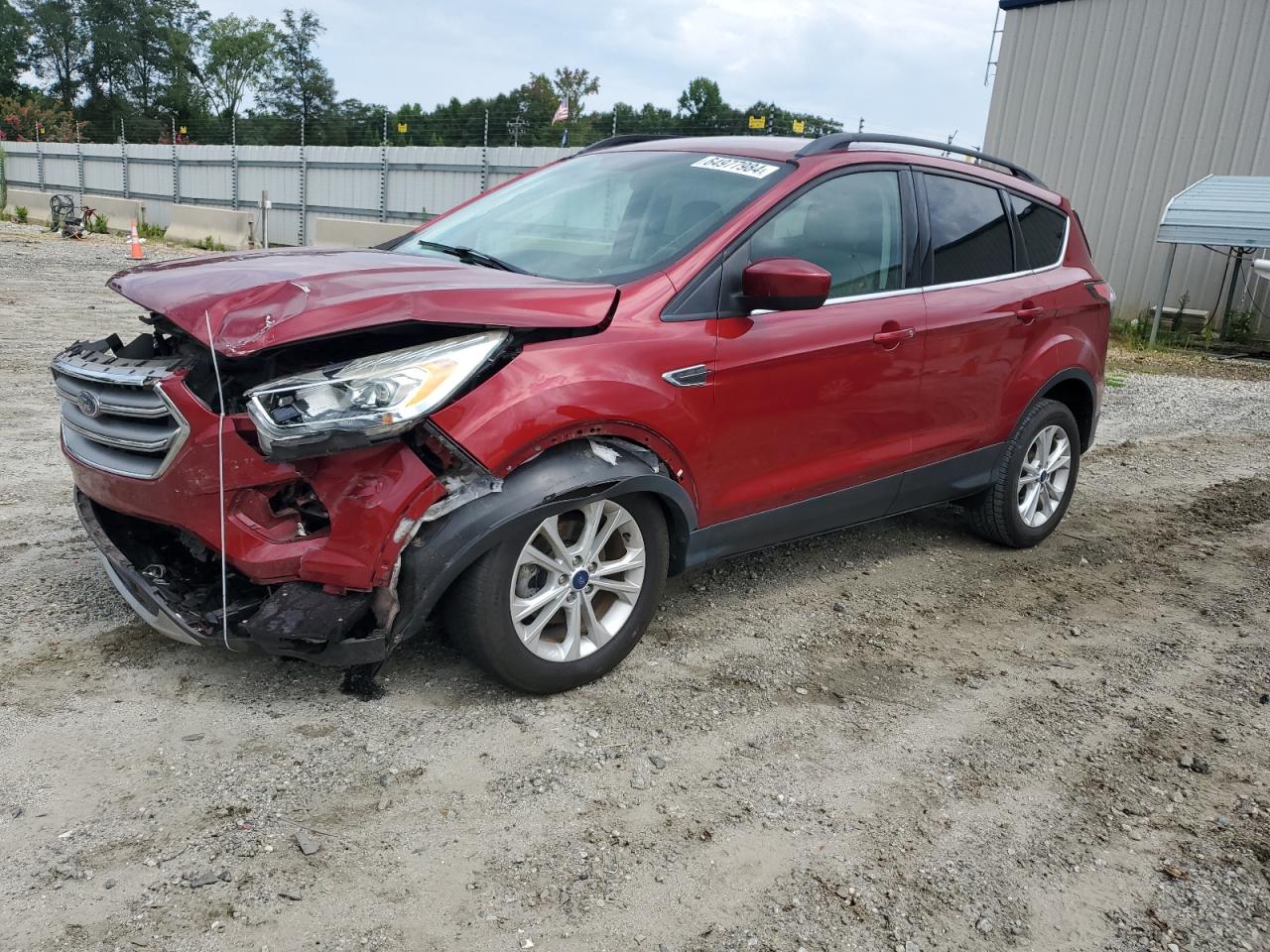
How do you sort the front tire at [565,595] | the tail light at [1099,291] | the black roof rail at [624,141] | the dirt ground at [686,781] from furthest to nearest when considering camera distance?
the tail light at [1099,291] < the black roof rail at [624,141] < the front tire at [565,595] < the dirt ground at [686,781]

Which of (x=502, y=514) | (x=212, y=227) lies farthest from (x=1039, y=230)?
(x=212, y=227)

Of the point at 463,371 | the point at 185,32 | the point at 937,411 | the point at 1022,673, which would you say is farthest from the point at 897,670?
the point at 185,32

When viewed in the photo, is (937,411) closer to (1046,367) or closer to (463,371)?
(1046,367)

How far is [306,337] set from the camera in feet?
8.98

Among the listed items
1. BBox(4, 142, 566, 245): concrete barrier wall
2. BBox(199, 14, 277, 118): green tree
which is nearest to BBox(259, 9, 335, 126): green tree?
BBox(199, 14, 277, 118): green tree

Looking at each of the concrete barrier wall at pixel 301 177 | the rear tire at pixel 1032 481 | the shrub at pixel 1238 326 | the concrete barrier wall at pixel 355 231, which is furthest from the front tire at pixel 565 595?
the concrete barrier wall at pixel 301 177

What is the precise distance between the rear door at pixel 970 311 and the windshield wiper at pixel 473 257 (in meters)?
1.75

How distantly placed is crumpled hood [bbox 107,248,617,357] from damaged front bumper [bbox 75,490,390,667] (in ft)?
2.37

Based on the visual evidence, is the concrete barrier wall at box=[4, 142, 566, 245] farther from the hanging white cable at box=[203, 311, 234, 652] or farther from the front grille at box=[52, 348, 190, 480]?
the hanging white cable at box=[203, 311, 234, 652]

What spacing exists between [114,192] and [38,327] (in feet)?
84.2

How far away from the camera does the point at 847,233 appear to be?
403 centimetres

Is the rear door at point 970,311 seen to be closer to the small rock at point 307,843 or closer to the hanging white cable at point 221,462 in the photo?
the hanging white cable at point 221,462

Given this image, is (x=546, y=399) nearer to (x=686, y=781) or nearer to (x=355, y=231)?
(x=686, y=781)

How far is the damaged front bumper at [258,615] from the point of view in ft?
9.41
